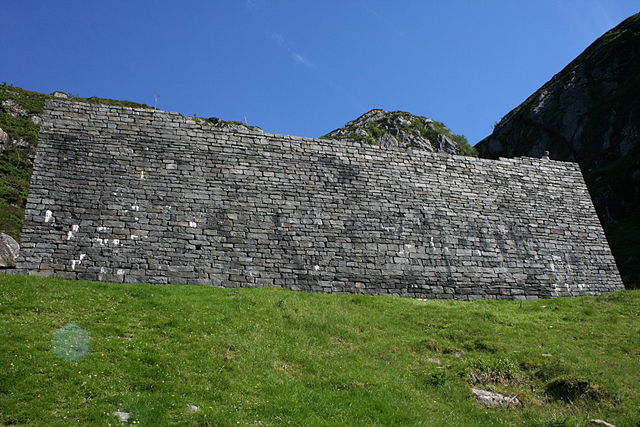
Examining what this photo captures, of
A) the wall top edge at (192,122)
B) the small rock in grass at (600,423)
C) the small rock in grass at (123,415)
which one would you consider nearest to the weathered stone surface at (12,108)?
the wall top edge at (192,122)

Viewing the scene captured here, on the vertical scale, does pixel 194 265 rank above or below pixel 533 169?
below

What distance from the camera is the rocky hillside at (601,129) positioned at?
3419 centimetres

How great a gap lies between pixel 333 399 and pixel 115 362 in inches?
163

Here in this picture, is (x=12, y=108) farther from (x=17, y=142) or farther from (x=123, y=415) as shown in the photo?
(x=123, y=415)

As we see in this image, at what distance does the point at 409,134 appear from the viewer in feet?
131

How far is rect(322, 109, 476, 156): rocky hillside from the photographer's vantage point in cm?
3850

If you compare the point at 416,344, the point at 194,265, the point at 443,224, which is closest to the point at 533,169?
the point at 443,224

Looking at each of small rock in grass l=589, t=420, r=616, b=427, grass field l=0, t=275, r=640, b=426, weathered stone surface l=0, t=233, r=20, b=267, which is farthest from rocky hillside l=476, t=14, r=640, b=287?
weathered stone surface l=0, t=233, r=20, b=267

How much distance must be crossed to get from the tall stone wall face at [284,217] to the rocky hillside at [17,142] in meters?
4.14

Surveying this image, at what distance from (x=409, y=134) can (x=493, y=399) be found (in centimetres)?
3223

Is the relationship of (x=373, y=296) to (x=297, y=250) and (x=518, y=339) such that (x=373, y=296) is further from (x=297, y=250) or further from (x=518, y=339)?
(x=518, y=339)

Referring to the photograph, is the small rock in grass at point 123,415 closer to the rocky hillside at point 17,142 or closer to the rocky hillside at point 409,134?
the rocky hillside at point 17,142

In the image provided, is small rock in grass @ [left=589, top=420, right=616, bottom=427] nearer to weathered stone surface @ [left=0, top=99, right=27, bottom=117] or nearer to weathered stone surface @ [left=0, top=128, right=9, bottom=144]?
weathered stone surface @ [left=0, top=128, right=9, bottom=144]

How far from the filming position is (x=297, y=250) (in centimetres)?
1739
